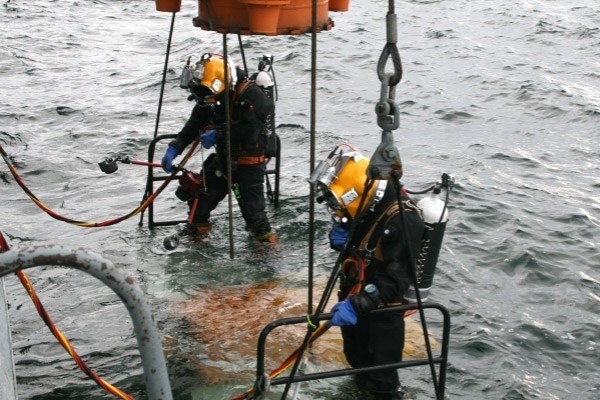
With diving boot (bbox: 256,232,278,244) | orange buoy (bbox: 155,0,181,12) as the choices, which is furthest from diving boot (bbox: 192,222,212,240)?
orange buoy (bbox: 155,0,181,12)

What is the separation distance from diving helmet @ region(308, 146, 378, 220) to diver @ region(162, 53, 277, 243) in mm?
2101

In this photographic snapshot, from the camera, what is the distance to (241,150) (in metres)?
7.70

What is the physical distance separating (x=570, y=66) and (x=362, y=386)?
12226mm

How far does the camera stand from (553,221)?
374 inches

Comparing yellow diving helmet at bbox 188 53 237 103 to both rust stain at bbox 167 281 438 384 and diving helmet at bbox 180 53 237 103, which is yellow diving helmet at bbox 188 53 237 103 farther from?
rust stain at bbox 167 281 438 384

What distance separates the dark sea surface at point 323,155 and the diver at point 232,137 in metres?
0.39

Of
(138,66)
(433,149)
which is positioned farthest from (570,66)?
(138,66)

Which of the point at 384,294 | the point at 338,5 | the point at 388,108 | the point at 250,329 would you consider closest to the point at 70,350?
the point at 388,108

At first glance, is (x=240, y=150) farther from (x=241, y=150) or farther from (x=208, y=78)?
(x=208, y=78)

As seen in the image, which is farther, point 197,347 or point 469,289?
point 469,289

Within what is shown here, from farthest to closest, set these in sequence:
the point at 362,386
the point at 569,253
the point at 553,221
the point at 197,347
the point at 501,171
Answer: the point at 501,171, the point at 553,221, the point at 569,253, the point at 197,347, the point at 362,386

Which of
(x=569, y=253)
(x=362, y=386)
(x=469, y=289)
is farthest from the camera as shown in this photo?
(x=569, y=253)

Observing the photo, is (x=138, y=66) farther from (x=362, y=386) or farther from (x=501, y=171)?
(x=362, y=386)

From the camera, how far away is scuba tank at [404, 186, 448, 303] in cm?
499
